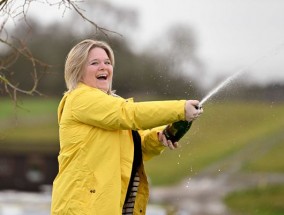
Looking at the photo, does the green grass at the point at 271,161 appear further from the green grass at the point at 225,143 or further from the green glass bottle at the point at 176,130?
the green glass bottle at the point at 176,130

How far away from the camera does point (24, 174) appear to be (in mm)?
29922

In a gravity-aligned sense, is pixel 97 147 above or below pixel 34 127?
below

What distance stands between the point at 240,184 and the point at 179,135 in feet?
51.9

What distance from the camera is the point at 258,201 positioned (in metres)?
18.7

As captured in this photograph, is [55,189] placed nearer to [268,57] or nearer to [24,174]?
[268,57]

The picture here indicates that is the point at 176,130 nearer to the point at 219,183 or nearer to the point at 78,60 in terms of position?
the point at 78,60

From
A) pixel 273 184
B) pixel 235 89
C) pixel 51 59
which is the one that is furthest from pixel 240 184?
pixel 235 89

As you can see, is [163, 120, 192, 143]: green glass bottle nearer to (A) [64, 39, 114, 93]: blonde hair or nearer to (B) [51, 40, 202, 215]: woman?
(B) [51, 40, 202, 215]: woman

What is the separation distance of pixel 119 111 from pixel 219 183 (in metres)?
17.8

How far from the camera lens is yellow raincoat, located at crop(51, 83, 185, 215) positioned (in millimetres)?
5273

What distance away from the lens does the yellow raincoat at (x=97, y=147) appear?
17.3 ft

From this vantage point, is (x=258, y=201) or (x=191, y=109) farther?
(x=258, y=201)

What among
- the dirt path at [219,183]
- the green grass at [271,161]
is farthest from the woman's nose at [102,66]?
the green grass at [271,161]

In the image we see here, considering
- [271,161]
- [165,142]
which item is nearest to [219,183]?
[271,161]
